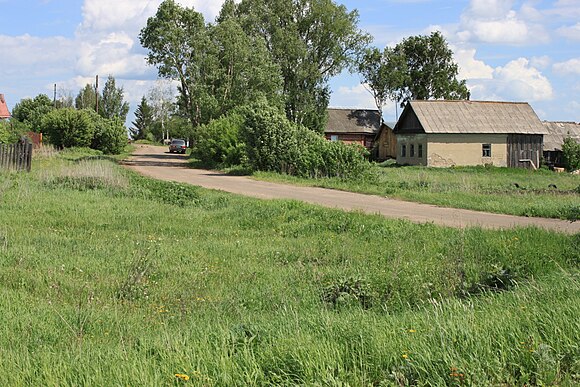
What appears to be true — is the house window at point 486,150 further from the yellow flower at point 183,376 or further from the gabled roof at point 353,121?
the yellow flower at point 183,376

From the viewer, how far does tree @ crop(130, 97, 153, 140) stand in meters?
128

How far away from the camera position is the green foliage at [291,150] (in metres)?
32.5

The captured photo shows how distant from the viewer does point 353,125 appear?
83.2 metres

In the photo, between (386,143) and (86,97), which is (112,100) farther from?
(386,143)

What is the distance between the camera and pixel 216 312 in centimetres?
803

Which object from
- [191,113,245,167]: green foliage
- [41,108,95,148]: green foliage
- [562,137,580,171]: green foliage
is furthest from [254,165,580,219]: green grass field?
[41,108,95,148]: green foliage

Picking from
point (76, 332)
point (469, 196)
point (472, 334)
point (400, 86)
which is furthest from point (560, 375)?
point (400, 86)

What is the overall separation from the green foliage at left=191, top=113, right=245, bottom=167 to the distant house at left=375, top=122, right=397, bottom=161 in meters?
20.5

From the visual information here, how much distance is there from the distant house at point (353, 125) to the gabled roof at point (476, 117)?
81.6ft

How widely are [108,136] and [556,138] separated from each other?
39.9 meters

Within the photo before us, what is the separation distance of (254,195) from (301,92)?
36937 millimetres

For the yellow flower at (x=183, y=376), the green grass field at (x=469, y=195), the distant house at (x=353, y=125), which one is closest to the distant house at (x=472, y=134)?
the green grass field at (x=469, y=195)

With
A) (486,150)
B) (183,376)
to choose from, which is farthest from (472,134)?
(183,376)

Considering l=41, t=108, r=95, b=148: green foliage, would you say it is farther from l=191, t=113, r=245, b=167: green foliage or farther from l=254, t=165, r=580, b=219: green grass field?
l=254, t=165, r=580, b=219: green grass field
